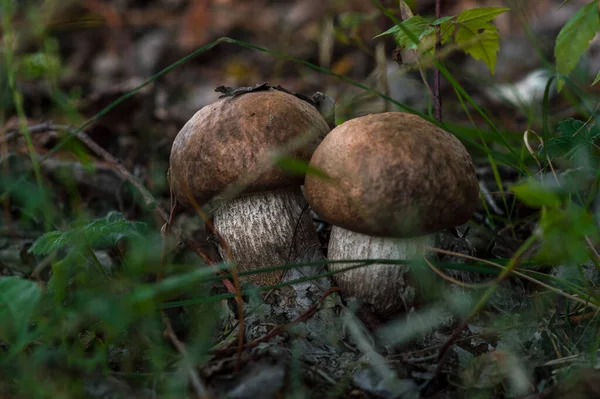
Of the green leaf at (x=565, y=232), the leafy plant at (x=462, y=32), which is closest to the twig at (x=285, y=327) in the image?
the green leaf at (x=565, y=232)

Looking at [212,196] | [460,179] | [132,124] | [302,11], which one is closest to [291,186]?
[212,196]

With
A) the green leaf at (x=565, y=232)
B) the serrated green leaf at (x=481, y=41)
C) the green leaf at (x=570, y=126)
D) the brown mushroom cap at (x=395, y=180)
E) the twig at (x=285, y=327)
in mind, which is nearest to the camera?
the green leaf at (x=565, y=232)

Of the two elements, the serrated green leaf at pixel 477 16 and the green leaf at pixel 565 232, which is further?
the serrated green leaf at pixel 477 16

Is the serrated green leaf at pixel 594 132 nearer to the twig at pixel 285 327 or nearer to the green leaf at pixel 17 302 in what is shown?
the twig at pixel 285 327

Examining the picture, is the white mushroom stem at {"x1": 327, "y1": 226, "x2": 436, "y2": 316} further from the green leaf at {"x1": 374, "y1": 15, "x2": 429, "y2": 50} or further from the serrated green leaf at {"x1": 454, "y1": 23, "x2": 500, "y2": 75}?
the serrated green leaf at {"x1": 454, "y1": 23, "x2": 500, "y2": 75}

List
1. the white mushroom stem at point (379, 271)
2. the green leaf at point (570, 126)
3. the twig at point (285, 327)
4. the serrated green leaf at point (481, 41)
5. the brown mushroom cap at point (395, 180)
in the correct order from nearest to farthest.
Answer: the twig at point (285, 327) < the brown mushroom cap at point (395, 180) < the white mushroom stem at point (379, 271) < the green leaf at point (570, 126) < the serrated green leaf at point (481, 41)

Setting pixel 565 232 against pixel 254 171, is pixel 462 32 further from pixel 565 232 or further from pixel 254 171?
pixel 565 232
